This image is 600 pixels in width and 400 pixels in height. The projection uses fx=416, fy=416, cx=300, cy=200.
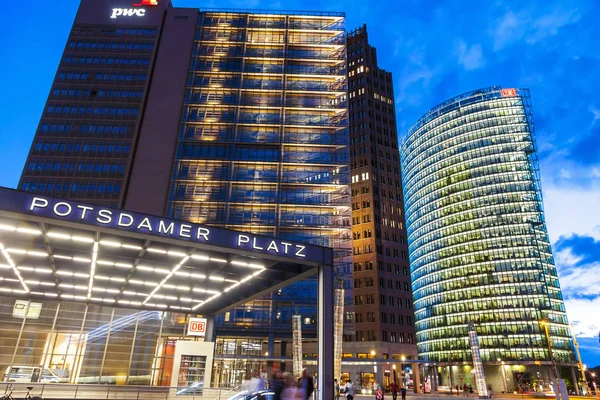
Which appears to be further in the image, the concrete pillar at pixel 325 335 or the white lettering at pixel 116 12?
the white lettering at pixel 116 12

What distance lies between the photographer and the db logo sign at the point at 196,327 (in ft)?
94.7

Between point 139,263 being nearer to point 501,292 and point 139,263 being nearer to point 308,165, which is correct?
point 308,165

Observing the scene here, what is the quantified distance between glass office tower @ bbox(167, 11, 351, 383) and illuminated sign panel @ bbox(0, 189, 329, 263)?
145 feet

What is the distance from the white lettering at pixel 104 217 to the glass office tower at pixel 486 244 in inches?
4430

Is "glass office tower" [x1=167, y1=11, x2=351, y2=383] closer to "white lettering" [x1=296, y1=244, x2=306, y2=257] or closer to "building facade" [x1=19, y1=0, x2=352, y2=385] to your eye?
"building facade" [x1=19, y1=0, x2=352, y2=385]

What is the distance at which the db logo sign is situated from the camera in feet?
94.7

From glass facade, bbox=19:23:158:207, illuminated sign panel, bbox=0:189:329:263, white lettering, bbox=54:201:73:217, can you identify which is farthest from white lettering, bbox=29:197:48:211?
glass facade, bbox=19:23:158:207

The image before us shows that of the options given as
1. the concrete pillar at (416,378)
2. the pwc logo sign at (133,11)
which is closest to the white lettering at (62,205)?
the concrete pillar at (416,378)

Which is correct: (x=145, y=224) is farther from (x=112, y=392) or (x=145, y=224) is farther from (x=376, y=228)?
(x=376, y=228)

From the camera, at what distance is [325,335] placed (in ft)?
53.8

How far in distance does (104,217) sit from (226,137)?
5526 centimetres

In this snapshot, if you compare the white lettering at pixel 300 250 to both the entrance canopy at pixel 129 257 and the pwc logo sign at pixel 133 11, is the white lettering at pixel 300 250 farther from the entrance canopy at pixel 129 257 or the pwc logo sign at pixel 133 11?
the pwc logo sign at pixel 133 11

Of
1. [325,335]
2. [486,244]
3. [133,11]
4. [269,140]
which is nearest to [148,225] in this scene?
[325,335]

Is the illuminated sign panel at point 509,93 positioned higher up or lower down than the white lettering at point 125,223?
higher up
